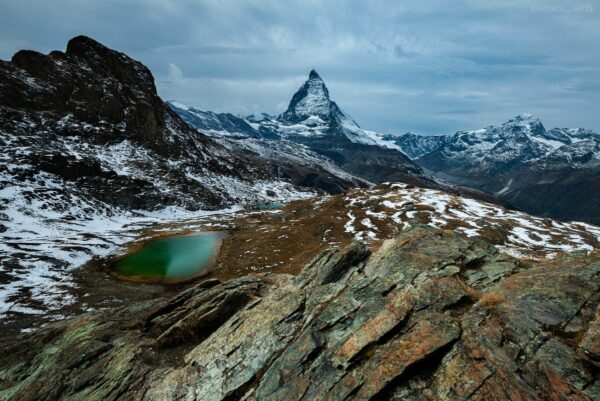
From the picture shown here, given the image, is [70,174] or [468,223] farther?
[70,174]

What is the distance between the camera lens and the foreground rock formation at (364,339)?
1257 centimetres

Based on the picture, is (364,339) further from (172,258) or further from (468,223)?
(468,223)

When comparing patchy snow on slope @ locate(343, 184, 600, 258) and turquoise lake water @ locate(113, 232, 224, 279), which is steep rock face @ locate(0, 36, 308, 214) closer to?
turquoise lake water @ locate(113, 232, 224, 279)

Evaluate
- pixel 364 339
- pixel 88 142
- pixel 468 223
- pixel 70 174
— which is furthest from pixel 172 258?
pixel 88 142

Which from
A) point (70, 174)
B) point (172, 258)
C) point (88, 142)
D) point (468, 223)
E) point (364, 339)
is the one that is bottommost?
point (172, 258)

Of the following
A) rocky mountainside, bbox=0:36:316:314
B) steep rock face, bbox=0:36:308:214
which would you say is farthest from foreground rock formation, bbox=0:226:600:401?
steep rock face, bbox=0:36:308:214

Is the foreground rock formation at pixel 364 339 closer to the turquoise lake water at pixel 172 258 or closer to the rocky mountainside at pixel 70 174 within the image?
the rocky mountainside at pixel 70 174

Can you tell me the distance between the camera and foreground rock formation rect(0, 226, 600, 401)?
12.6 meters

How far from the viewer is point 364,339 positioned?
1502 centimetres

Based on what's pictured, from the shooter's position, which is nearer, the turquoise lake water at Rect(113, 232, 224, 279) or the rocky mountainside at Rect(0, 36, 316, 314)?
the turquoise lake water at Rect(113, 232, 224, 279)

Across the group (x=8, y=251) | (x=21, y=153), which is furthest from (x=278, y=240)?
(x=21, y=153)

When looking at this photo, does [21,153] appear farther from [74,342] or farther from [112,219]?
[74,342]

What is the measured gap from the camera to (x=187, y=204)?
504 ft

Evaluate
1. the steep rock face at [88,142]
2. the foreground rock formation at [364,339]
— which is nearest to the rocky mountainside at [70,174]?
the steep rock face at [88,142]
